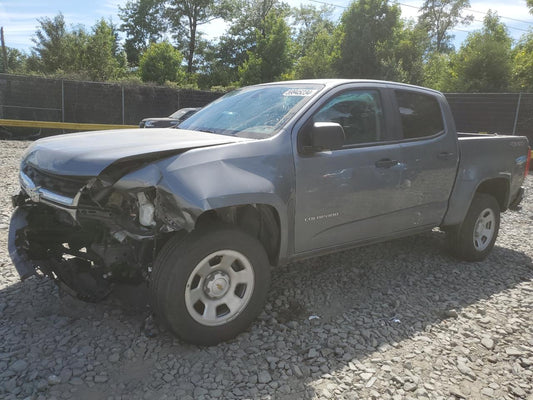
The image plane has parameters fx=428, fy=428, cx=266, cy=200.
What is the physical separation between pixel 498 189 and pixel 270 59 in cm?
2800

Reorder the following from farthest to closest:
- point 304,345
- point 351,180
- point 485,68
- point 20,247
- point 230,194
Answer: point 485,68 → point 351,180 → point 20,247 → point 304,345 → point 230,194

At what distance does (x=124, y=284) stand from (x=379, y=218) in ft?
7.14

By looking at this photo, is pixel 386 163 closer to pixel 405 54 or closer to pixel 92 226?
pixel 92 226

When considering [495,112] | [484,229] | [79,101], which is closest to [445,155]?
[484,229]

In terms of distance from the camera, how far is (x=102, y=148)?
2801 millimetres

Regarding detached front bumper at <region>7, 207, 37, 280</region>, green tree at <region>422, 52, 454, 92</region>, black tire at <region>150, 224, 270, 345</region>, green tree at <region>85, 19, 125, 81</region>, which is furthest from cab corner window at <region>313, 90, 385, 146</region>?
green tree at <region>85, 19, 125, 81</region>

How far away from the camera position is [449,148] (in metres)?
4.27

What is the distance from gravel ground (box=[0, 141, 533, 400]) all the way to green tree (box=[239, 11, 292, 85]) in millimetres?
28319

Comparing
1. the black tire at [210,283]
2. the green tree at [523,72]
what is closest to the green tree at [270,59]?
the green tree at [523,72]

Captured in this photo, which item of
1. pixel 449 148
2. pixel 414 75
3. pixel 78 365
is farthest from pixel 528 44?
pixel 78 365

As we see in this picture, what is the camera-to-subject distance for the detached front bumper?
305cm

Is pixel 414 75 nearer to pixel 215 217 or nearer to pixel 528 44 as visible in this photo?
pixel 528 44

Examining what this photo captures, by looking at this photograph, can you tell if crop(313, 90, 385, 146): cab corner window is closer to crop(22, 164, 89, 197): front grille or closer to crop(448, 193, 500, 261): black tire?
crop(448, 193, 500, 261): black tire

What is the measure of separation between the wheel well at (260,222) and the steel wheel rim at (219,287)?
1.00ft
